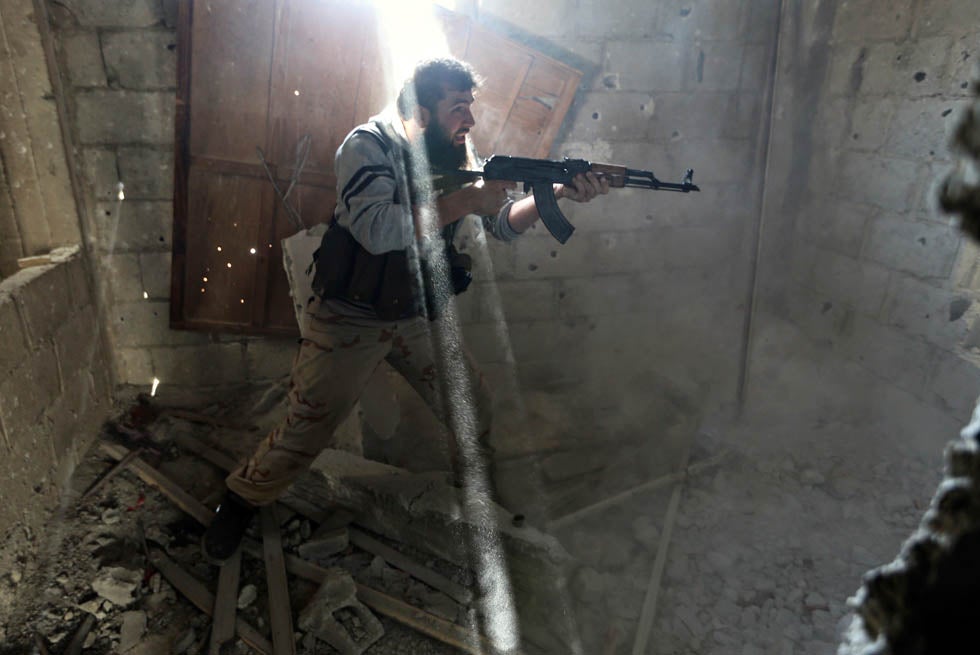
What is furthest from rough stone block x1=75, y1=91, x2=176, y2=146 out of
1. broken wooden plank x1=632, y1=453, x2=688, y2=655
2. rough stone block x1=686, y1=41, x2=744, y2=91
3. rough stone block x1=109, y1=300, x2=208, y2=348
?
broken wooden plank x1=632, y1=453, x2=688, y2=655

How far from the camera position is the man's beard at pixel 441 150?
242 cm

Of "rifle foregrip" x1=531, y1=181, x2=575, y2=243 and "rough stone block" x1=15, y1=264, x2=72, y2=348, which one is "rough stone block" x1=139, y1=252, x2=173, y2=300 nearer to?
"rough stone block" x1=15, y1=264, x2=72, y2=348

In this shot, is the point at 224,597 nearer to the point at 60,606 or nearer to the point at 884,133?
the point at 60,606

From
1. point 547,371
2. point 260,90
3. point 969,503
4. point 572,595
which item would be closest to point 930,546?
point 969,503

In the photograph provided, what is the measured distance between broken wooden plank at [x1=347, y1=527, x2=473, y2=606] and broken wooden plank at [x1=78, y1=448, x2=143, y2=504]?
1.24m

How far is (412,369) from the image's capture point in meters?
2.68

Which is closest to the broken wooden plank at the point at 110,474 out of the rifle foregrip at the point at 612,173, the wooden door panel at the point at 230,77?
the wooden door panel at the point at 230,77

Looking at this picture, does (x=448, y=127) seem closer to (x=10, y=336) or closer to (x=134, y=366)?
(x=10, y=336)

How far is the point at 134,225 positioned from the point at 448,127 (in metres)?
1.91

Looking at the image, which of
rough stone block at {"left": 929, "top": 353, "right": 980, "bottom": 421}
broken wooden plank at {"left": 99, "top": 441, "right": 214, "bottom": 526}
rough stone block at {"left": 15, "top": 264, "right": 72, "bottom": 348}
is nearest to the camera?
rough stone block at {"left": 15, "top": 264, "right": 72, "bottom": 348}

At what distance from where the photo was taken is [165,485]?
2.80 meters

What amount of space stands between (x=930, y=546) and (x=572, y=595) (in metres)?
1.98

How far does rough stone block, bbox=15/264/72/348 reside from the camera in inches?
98.3

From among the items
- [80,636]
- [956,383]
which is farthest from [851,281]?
[80,636]
